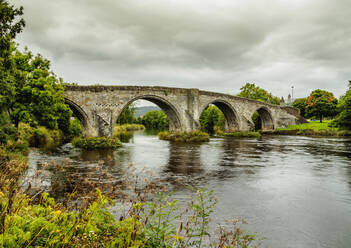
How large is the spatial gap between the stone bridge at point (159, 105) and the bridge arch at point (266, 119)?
3.01 ft

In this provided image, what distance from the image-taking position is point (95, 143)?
21.4 meters

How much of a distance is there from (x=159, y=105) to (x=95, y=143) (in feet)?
39.6

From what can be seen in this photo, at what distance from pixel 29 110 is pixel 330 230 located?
1967 centimetres

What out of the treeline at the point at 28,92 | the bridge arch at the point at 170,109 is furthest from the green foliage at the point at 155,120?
the treeline at the point at 28,92

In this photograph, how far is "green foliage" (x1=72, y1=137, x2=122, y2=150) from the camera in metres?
21.4

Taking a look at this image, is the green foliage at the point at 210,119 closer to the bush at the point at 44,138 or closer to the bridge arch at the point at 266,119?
the bridge arch at the point at 266,119

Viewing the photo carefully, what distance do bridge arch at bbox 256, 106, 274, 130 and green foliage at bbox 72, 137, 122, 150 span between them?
38.1 m

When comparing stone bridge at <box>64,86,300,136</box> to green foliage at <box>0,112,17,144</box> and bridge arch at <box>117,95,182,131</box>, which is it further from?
green foliage at <box>0,112,17,144</box>

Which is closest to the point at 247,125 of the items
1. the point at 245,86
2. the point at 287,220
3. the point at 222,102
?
the point at 222,102

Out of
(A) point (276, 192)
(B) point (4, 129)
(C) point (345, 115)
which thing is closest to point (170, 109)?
(B) point (4, 129)

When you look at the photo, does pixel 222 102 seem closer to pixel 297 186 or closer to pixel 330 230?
pixel 297 186

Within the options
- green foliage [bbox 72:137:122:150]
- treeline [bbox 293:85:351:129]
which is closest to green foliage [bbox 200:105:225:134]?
treeline [bbox 293:85:351:129]

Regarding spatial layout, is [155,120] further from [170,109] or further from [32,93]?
[32,93]

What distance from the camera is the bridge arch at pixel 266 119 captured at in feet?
171
